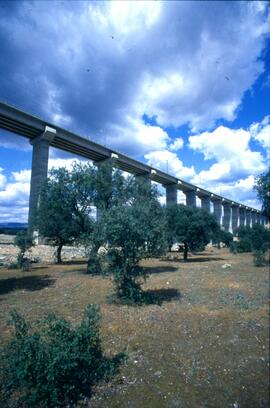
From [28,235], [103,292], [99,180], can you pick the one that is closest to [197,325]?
[103,292]

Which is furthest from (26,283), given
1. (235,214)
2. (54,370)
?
(235,214)

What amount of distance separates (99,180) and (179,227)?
11.0 meters

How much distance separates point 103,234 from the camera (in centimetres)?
979

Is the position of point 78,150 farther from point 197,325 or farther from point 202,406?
point 202,406

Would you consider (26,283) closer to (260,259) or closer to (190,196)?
(260,259)

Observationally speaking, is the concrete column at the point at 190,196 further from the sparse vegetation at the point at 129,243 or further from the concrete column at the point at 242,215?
the sparse vegetation at the point at 129,243

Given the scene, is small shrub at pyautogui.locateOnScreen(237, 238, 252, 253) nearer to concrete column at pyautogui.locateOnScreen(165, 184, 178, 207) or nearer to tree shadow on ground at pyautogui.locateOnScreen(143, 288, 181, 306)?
tree shadow on ground at pyautogui.locateOnScreen(143, 288, 181, 306)

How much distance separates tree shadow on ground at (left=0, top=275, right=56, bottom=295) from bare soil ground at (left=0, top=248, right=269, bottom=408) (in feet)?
4.49

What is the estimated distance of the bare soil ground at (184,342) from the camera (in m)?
4.45

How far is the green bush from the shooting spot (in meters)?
4.48

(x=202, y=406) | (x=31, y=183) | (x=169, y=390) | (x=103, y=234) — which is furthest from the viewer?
(x=31, y=183)

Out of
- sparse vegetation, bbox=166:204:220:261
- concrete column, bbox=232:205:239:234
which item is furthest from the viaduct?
concrete column, bbox=232:205:239:234

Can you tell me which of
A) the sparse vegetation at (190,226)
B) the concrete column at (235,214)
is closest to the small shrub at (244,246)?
the sparse vegetation at (190,226)

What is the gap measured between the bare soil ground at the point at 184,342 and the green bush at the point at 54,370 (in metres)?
0.35
